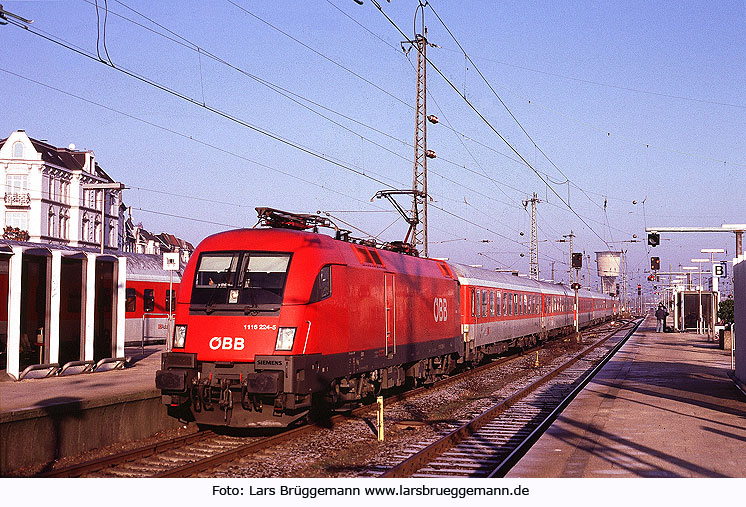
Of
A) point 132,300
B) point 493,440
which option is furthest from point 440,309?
point 132,300

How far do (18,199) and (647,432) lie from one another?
60.2 metres

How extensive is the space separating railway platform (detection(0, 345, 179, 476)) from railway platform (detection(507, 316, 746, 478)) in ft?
21.6

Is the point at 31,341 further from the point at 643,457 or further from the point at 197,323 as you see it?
the point at 643,457

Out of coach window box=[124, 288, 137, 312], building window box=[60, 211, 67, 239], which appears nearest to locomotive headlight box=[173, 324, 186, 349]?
coach window box=[124, 288, 137, 312]

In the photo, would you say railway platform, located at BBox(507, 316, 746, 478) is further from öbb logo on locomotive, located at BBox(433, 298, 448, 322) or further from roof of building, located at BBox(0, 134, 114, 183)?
roof of building, located at BBox(0, 134, 114, 183)

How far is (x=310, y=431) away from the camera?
14773 mm

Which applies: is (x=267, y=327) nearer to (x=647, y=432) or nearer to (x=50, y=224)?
(x=647, y=432)

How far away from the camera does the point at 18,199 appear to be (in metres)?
64.1

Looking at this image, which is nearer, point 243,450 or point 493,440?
point 243,450

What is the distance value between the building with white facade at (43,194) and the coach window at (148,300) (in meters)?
31.3

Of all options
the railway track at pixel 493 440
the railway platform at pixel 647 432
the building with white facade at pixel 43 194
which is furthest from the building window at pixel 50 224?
the railway platform at pixel 647 432

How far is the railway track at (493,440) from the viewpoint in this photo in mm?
11859

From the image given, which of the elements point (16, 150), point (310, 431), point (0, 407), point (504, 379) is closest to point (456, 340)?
point (504, 379)
